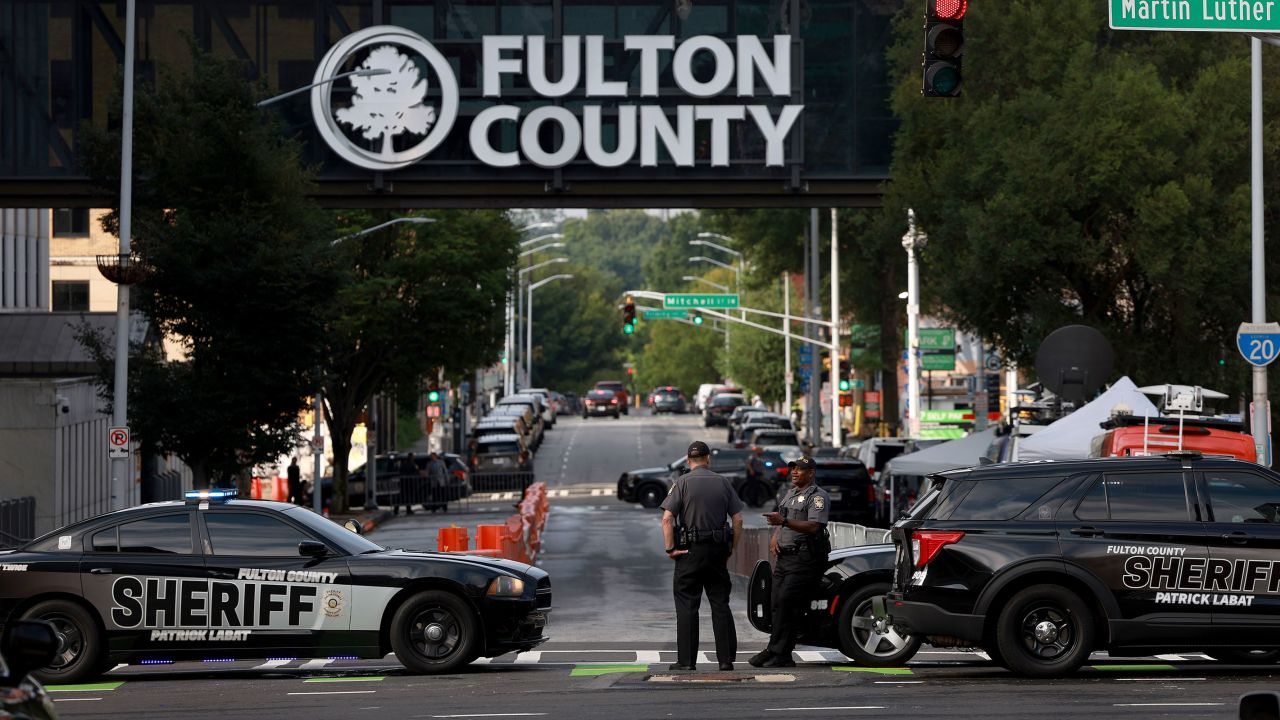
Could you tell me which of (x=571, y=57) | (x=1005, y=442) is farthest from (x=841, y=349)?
(x=1005, y=442)

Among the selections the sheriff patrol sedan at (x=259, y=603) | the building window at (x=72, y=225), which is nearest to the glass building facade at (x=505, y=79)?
the sheriff patrol sedan at (x=259, y=603)

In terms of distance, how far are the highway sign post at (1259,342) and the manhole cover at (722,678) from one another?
12178 millimetres

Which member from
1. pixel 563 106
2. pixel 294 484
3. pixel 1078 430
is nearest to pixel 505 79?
pixel 563 106

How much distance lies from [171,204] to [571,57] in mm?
9628

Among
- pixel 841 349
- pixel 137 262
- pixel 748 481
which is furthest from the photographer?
pixel 841 349

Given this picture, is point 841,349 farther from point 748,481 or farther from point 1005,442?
point 1005,442

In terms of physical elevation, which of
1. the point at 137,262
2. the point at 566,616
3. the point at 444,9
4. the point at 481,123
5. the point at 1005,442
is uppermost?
the point at 444,9

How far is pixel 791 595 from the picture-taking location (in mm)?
14398

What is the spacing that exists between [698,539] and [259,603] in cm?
354

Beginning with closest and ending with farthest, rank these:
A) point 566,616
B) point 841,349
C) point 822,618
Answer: point 822,618 < point 566,616 < point 841,349

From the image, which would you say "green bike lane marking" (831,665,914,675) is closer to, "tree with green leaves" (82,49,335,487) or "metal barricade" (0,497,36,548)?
"tree with green leaves" (82,49,335,487)

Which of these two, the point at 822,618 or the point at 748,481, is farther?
the point at 748,481

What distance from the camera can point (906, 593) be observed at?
44.0 ft

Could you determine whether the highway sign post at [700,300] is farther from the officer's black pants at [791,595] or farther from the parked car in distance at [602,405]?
the officer's black pants at [791,595]
